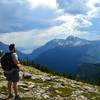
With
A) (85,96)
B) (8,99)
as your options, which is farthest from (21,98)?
(85,96)

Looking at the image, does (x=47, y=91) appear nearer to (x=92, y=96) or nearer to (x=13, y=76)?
(x=92, y=96)

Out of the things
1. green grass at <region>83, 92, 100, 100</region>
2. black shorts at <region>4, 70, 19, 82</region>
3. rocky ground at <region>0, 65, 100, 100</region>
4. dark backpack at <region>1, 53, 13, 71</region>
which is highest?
dark backpack at <region>1, 53, 13, 71</region>

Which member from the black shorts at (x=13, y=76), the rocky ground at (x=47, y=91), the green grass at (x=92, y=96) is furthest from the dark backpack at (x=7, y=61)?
the green grass at (x=92, y=96)

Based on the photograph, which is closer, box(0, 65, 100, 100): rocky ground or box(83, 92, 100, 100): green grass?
box(0, 65, 100, 100): rocky ground

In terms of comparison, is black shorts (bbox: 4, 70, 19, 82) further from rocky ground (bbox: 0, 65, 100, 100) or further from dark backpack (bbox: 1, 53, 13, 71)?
rocky ground (bbox: 0, 65, 100, 100)

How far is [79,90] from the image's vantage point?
120ft

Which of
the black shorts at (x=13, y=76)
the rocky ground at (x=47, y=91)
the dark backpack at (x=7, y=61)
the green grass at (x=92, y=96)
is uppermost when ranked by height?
the dark backpack at (x=7, y=61)

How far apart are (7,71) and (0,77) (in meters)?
11.2

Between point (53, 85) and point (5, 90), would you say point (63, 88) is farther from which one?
point (5, 90)

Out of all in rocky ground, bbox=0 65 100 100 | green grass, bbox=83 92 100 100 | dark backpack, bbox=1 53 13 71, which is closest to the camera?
dark backpack, bbox=1 53 13 71

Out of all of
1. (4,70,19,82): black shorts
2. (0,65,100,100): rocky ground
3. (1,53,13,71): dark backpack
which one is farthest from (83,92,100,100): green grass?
(1,53,13,71): dark backpack

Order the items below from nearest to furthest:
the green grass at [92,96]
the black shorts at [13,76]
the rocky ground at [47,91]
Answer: the black shorts at [13,76], the rocky ground at [47,91], the green grass at [92,96]

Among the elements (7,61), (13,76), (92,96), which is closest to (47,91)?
(92,96)

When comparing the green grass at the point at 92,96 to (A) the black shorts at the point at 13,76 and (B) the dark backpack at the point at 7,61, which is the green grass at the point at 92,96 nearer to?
(A) the black shorts at the point at 13,76
